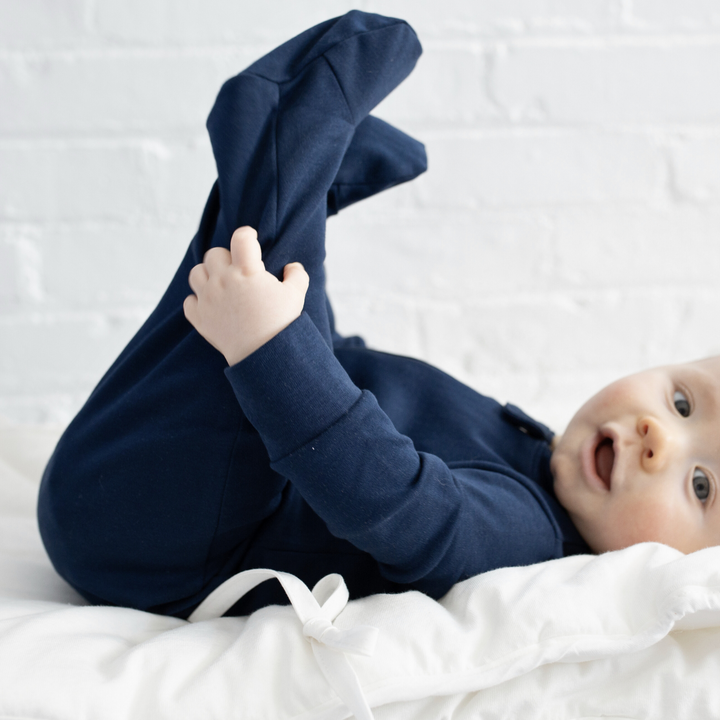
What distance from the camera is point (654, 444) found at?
28.0 inches

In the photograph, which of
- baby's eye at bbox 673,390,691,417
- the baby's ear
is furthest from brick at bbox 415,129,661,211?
baby's eye at bbox 673,390,691,417

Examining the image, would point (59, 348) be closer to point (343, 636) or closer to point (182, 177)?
point (182, 177)

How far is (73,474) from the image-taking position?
636mm

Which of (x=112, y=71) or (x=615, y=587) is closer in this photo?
(x=615, y=587)

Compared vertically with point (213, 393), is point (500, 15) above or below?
above

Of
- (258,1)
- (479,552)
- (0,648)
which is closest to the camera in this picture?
(0,648)

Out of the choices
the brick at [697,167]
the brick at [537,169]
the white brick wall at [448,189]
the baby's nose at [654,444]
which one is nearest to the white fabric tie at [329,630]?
the baby's nose at [654,444]

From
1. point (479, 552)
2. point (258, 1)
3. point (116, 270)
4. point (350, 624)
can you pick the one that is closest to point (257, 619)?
point (350, 624)

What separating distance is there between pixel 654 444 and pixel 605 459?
0.07 m

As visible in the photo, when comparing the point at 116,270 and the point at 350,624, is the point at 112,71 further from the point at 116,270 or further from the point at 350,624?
the point at 350,624

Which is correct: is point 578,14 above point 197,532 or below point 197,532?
above

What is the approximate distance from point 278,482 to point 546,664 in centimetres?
25

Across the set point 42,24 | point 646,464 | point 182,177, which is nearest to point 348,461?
point 646,464

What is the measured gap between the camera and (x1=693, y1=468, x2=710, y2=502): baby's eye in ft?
2.37
